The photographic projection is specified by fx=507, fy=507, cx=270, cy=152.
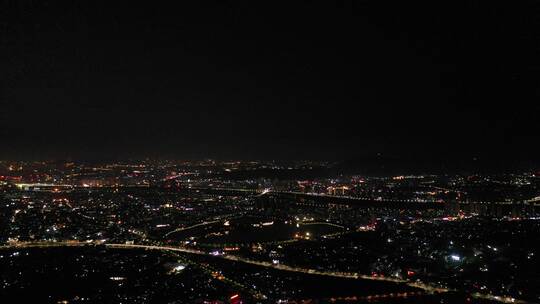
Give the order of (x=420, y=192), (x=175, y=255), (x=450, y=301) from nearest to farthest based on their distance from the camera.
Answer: (x=450, y=301), (x=175, y=255), (x=420, y=192)

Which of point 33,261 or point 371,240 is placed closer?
point 33,261

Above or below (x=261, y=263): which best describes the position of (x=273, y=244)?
above

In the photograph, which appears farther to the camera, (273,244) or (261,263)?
(273,244)

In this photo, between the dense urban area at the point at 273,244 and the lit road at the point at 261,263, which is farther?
the lit road at the point at 261,263

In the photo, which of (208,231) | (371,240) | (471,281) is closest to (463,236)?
(371,240)

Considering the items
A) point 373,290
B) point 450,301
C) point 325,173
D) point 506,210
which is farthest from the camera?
point 325,173

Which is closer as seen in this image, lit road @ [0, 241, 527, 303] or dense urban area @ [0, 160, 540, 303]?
dense urban area @ [0, 160, 540, 303]

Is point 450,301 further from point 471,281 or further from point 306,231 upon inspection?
point 306,231

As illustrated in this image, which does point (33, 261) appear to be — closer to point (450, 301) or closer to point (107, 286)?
point (107, 286)
